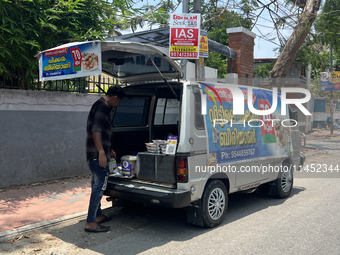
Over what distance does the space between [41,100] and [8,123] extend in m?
0.87

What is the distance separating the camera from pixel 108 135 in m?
5.01

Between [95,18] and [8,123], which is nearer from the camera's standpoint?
[8,123]

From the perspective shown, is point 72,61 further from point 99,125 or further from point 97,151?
point 97,151

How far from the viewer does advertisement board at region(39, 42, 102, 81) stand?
4551 millimetres

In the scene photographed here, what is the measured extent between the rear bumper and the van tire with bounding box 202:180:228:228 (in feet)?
1.33

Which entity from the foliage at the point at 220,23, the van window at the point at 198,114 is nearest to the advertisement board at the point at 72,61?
the van window at the point at 198,114

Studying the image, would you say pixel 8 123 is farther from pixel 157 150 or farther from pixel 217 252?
pixel 217 252

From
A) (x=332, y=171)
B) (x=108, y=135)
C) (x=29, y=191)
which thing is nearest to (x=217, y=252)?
(x=108, y=135)

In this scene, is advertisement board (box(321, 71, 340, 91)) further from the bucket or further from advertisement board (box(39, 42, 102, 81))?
advertisement board (box(39, 42, 102, 81))

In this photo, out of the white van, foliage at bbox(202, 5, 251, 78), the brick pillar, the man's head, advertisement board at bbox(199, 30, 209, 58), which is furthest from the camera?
the brick pillar

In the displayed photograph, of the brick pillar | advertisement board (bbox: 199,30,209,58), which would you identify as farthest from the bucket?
the brick pillar

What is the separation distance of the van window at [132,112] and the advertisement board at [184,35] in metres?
1.72

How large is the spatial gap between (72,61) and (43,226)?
247 cm

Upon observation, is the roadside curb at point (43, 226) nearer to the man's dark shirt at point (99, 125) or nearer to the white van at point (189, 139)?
the white van at point (189, 139)
